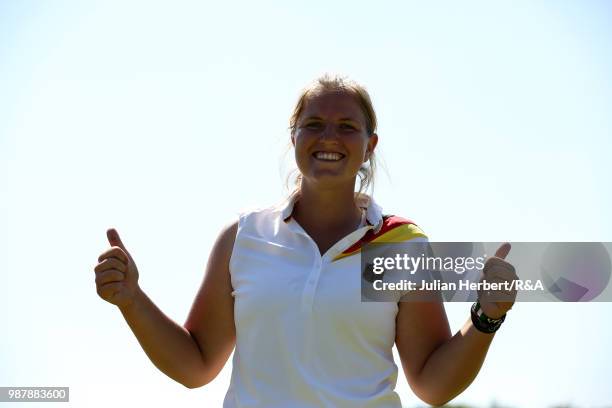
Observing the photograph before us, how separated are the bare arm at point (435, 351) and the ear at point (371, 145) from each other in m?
0.85

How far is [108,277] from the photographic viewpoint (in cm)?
440

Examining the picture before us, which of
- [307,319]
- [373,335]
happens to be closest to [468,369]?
[373,335]

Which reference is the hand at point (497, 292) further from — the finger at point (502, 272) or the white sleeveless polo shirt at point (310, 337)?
the white sleeveless polo shirt at point (310, 337)

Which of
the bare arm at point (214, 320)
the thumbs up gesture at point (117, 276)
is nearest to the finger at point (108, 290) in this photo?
the thumbs up gesture at point (117, 276)

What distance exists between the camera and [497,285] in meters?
Result: 4.35

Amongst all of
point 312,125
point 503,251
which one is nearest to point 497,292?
point 503,251

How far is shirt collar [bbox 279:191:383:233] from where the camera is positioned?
4.99 metres

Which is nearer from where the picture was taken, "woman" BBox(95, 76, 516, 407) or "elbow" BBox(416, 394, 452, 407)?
"woman" BBox(95, 76, 516, 407)

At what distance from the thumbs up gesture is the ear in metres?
1.38

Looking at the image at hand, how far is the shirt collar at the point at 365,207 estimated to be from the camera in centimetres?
499

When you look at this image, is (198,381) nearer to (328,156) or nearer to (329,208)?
(329,208)

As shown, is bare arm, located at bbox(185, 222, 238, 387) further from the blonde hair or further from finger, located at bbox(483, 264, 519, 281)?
finger, located at bbox(483, 264, 519, 281)

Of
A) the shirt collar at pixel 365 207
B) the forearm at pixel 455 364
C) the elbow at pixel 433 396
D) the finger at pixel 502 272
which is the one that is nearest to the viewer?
the finger at pixel 502 272

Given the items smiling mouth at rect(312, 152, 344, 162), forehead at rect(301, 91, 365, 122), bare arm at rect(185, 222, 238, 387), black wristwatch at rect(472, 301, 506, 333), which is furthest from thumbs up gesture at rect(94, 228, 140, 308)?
black wristwatch at rect(472, 301, 506, 333)
